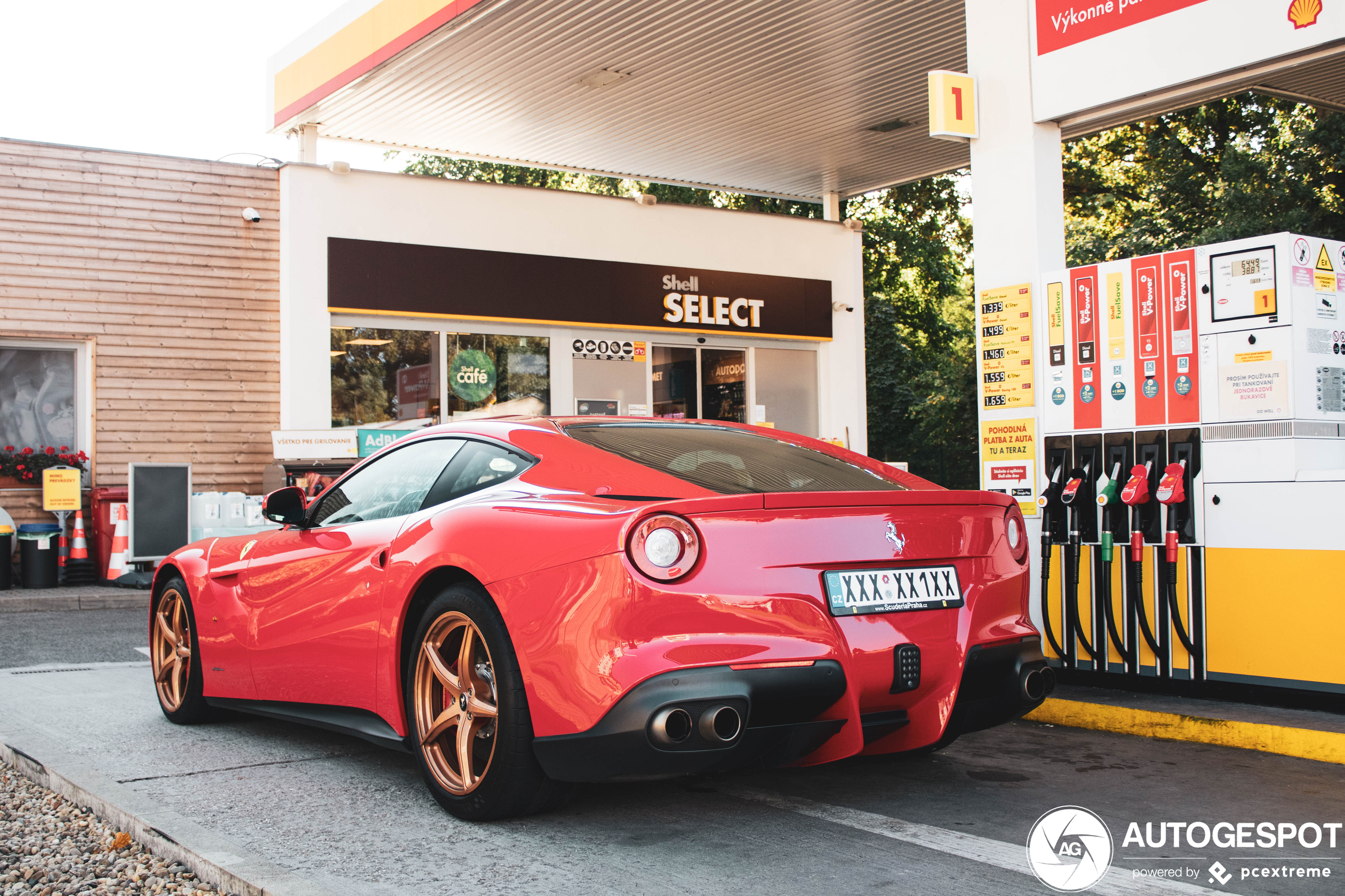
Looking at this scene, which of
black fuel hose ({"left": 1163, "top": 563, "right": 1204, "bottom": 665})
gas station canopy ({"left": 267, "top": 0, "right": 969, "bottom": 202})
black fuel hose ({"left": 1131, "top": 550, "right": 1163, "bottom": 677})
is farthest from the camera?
gas station canopy ({"left": 267, "top": 0, "right": 969, "bottom": 202})

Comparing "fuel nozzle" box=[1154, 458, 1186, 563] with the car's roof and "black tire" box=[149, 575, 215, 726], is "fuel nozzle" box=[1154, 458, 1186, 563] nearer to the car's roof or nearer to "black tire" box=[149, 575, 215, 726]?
the car's roof

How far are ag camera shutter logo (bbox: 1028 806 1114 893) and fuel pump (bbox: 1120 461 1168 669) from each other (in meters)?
2.32

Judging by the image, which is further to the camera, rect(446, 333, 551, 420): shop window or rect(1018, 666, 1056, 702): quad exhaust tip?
rect(446, 333, 551, 420): shop window

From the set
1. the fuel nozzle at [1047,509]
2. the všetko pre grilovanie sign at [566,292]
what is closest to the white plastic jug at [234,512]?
the všetko pre grilovanie sign at [566,292]

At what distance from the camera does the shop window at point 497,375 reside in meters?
15.5

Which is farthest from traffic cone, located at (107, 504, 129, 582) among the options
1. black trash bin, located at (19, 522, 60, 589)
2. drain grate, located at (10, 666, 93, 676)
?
drain grate, located at (10, 666, 93, 676)

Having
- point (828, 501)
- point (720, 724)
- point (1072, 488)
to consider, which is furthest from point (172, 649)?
point (1072, 488)

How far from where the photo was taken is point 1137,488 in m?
6.09

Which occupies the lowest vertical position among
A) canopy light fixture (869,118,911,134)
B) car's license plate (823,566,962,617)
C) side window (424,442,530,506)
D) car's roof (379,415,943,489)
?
car's license plate (823,566,962,617)

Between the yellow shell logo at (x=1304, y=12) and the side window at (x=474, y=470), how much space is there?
4556 mm

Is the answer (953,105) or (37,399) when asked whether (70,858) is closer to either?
(953,105)

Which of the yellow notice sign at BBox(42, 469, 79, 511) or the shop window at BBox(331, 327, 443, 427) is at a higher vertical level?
the shop window at BBox(331, 327, 443, 427)

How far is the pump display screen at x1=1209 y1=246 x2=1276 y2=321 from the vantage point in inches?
226

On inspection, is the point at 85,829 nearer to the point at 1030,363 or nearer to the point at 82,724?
the point at 82,724
